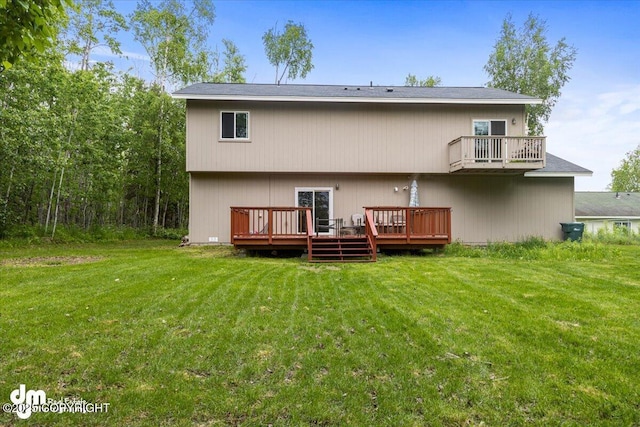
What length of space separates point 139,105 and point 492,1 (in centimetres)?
1891

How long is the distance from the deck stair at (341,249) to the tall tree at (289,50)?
18651 mm

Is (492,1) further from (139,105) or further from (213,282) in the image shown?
(213,282)

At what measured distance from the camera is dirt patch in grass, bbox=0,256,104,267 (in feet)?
25.1

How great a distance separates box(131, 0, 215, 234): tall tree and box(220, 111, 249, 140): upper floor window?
6.95 m

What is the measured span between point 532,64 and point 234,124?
18.7m

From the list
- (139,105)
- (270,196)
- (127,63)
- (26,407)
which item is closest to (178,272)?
(26,407)

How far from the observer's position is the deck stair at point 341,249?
29.1 ft

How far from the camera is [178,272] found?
22.0 feet

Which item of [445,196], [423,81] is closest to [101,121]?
[445,196]

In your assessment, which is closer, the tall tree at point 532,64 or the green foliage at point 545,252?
the green foliage at point 545,252

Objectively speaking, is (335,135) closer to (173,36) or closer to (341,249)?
(341,249)

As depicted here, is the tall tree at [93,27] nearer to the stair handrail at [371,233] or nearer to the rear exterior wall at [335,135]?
the rear exterior wall at [335,135]

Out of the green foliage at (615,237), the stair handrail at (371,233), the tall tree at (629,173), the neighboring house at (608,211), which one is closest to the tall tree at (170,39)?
the stair handrail at (371,233)

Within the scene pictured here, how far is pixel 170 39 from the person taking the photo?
19.3 metres
